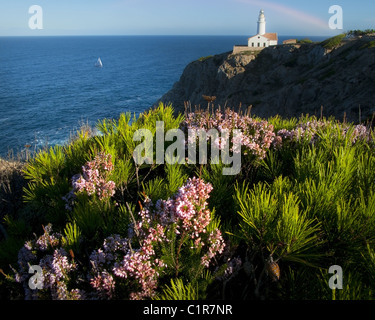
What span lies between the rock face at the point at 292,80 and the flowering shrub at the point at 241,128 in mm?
20329

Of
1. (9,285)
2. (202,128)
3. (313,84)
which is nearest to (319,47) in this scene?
(313,84)

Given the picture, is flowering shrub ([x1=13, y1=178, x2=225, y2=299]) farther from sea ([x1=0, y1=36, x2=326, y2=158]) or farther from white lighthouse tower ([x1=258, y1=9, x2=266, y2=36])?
white lighthouse tower ([x1=258, y1=9, x2=266, y2=36])

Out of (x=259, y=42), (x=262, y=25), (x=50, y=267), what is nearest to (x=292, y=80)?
(x=259, y=42)

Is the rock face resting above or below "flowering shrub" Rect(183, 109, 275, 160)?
above

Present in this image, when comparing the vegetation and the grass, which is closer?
the vegetation

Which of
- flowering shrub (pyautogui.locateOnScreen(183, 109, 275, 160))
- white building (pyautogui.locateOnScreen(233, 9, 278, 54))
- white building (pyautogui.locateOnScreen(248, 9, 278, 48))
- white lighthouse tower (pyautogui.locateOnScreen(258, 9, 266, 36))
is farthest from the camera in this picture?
white lighthouse tower (pyautogui.locateOnScreen(258, 9, 266, 36))

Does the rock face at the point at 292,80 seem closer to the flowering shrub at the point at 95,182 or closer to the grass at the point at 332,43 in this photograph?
the grass at the point at 332,43

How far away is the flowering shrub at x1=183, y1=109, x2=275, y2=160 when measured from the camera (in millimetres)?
3537

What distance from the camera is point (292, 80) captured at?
42.6 m

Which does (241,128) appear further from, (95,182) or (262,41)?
(262,41)

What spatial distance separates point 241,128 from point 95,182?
6.91ft

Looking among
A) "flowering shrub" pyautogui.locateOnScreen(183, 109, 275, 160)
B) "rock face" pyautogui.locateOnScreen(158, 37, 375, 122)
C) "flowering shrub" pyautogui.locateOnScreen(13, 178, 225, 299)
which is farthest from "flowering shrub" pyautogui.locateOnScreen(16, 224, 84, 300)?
"rock face" pyautogui.locateOnScreen(158, 37, 375, 122)

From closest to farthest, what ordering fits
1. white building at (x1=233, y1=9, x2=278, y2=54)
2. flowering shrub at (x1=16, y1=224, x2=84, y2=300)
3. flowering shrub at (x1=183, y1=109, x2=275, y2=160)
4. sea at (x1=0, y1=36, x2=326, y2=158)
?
flowering shrub at (x1=16, y1=224, x2=84, y2=300) → flowering shrub at (x1=183, y1=109, x2=275, y2=160) → sea at (x1=0, y1=36, x2=326, y2=158) → white building at (x1=233, y1=9, x2=278, y2=54)

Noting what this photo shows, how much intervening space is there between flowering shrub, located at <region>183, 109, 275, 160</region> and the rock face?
2033cm
